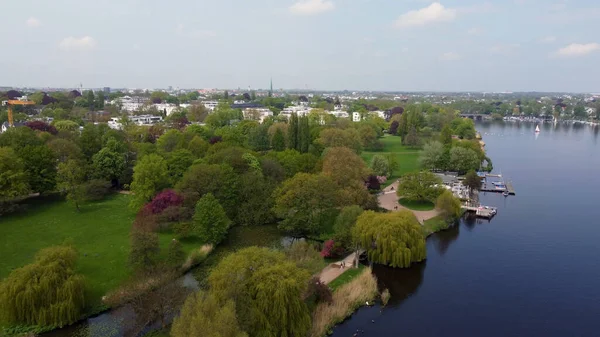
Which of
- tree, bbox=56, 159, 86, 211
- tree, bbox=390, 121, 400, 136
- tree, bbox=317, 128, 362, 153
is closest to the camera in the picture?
tree, bbox=56, 159, 86, 211

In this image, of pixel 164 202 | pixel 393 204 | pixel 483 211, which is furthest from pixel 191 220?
pixel 483 211

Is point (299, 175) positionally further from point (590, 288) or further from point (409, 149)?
point (409, 149)

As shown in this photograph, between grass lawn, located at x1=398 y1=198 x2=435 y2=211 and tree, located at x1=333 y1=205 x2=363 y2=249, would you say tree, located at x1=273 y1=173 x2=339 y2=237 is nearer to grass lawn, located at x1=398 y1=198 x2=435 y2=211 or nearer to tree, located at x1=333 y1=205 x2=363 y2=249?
tree, located at x1=333 y1=205 x2=363 y2=249

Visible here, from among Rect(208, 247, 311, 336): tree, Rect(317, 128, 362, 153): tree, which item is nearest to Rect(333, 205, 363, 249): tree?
Rect(208, 247, 311, 336): tree

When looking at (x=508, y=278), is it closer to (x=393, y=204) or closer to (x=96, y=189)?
(x=393, y=204)

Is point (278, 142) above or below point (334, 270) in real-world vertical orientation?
above

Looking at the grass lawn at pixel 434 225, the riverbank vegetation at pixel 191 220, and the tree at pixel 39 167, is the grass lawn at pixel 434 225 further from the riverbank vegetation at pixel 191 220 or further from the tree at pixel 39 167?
the tree at pixel 39 167
